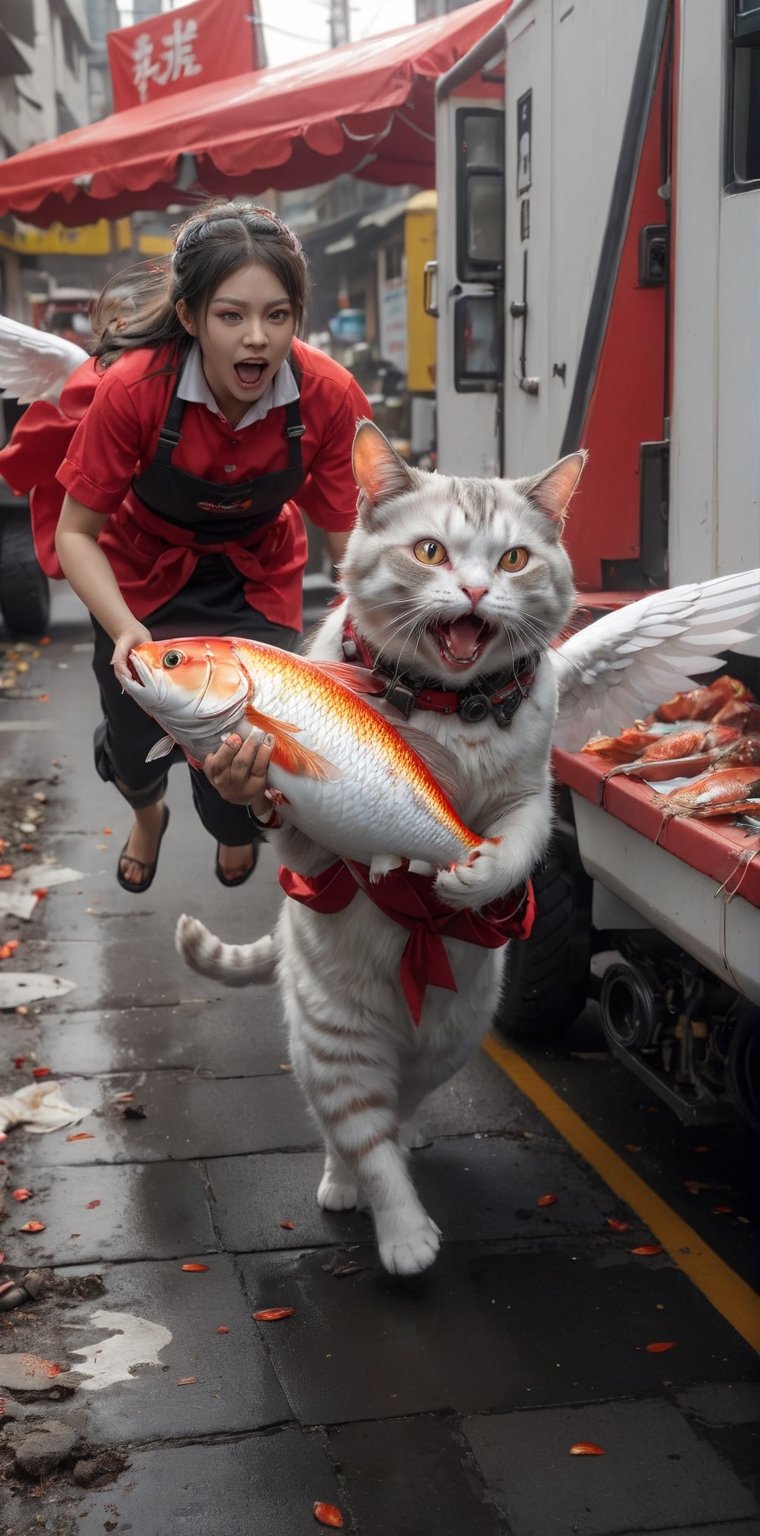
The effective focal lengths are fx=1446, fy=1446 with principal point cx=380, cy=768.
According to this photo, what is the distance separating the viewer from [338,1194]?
3.62 metres

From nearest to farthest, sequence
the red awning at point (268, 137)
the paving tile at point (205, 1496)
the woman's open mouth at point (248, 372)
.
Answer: the paving tile at point (205, 1496), the woman's open mouth at point (248, 372), the red awning at point (268, 137)

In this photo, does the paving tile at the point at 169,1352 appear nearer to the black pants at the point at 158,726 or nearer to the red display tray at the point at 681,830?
the black pants at the point at 158,726

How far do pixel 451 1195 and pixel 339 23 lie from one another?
30.8 meters

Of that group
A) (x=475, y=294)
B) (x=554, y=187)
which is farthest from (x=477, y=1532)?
(x=475, y=294)

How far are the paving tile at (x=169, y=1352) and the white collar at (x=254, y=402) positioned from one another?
201 cm

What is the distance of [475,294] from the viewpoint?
621cm

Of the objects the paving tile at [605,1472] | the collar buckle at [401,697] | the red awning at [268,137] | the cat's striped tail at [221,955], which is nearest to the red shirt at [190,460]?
the cat's striped tail at [221,955]

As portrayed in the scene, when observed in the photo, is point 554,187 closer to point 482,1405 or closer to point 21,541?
point 482,1405

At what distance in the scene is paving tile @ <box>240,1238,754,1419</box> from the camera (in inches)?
114

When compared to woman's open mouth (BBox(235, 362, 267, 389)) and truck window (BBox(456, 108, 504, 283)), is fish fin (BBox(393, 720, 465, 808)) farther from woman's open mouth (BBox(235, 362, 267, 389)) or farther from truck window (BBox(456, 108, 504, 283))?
truck window (BBox(456, 108, 504, 283))

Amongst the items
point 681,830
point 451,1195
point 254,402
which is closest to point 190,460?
point 254,402

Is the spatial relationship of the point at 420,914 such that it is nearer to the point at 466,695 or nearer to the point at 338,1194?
the point at 466,695

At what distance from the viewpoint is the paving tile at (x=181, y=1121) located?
396cm

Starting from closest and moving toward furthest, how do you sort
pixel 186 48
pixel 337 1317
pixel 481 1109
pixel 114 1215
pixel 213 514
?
pixel 337 1317 → pixel 114 1215 → pixel 213 514 → pixel 481 1109 → pixel 186 48
